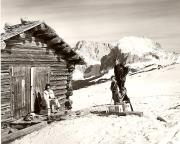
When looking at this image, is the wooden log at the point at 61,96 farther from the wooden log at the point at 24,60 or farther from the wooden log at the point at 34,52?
the wooden log at the point at 34,52

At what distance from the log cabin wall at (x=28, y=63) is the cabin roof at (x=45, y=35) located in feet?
0.75

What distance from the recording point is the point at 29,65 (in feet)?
45.1

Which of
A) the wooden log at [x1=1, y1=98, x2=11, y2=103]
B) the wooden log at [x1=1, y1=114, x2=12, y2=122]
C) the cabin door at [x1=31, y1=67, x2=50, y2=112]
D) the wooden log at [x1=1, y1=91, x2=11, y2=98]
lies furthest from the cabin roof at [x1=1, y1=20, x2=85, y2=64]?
the wooden log at [x1=1, y1=114, x2=12, y2=122]

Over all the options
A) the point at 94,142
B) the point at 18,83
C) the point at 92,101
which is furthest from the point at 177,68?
the point at 94,142

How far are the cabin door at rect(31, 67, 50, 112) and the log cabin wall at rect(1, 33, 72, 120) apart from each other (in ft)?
0.64

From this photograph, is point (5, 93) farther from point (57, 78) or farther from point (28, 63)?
point (57, 78)

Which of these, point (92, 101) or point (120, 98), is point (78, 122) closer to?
point (120, 98)

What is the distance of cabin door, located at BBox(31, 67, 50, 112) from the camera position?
45.4 ft

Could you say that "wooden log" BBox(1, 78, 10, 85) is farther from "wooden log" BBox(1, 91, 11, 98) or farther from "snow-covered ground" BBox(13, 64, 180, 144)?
A: "snow-covered ground" BBox(13, 64, 180, 144)

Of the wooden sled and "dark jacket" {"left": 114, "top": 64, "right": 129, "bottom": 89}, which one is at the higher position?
"dark jacket" {"left": 114, "top": 64, "right": 129, "bottom": 89}

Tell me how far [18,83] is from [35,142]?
3532 mm

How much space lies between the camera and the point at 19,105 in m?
13.1

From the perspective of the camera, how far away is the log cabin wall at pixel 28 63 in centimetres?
1250

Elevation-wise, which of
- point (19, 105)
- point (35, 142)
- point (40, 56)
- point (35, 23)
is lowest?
point (35, 142)
